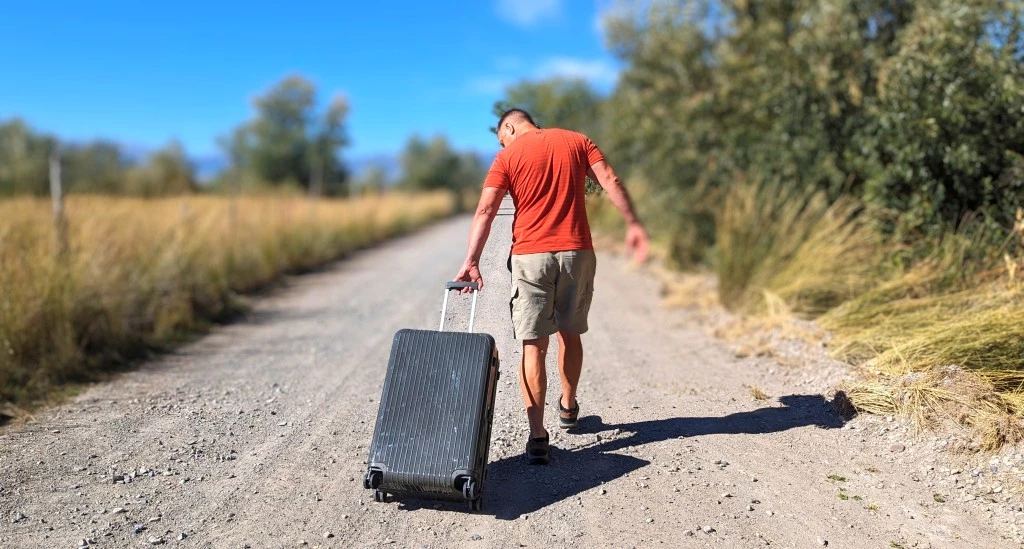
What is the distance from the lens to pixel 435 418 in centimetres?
338

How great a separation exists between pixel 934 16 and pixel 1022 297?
3560 mm

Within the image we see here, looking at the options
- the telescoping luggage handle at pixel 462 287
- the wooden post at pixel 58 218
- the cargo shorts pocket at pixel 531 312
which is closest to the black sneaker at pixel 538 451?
the cargo shorts pocket at pixel 531 312

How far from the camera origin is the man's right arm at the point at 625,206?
3520 mm

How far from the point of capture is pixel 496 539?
122 inches

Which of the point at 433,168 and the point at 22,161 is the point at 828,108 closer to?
the point at 22,161

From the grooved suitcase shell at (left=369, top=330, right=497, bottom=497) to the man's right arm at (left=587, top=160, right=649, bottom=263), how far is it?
82 centimetres

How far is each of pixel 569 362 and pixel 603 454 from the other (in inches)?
20.6

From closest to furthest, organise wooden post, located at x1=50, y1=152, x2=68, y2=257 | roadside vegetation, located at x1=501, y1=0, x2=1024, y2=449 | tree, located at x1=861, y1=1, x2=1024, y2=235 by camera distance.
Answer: roadside vegetation, located at x1=501, y1=0, x2=1024, y2=449 → tree, located at x1=861, y1=1, x2=1024, y2=235 → wooden post, located at x1=50, y1=152, x2=68, y2=257

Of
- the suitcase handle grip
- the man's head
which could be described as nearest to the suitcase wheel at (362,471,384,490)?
the suitcase handle grip

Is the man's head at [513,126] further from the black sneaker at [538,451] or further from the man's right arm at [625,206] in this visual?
the black sneaker at [538,451]

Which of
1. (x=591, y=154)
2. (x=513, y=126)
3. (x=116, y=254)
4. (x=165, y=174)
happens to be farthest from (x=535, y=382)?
(x=165, y=174)

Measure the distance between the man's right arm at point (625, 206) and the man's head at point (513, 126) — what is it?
43 cm

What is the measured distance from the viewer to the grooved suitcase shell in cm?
328

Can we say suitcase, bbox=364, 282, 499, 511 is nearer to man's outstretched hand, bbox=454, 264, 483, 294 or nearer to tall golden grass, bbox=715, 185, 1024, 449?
man's outstretched hand, bbox=454, 264, 483, 294
